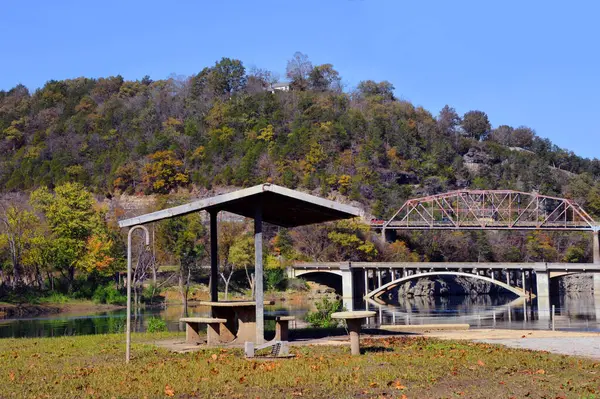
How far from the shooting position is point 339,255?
94.3 meters

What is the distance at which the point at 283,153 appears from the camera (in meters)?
124

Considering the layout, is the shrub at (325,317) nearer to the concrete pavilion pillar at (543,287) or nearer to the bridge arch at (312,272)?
the concrete pavilion pillar at (543,287)

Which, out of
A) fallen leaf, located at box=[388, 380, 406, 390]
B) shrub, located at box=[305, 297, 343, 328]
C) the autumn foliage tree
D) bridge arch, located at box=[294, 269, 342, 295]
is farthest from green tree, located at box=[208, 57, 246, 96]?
fallen leaf, located at box=[388, 380, 406, 390]

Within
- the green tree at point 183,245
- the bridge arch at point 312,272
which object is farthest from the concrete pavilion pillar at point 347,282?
the green tree at point 183,245

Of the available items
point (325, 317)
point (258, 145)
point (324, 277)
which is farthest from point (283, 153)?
point (325, 317)

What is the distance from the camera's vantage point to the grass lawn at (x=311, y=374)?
1207cm

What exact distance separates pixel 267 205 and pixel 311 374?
359 inches

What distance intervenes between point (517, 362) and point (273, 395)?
5.77m

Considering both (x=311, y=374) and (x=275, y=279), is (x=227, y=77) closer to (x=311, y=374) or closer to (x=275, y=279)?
(x=275, y=279)

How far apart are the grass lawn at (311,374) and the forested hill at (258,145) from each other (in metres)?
95.7

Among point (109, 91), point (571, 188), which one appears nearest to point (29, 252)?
point (571, 188)

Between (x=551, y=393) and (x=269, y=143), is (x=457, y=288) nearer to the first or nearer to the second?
(x=269, y=143)

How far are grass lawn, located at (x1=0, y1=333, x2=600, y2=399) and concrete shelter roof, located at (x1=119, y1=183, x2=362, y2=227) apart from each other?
3.36 metres

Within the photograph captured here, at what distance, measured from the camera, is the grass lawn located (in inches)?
475
